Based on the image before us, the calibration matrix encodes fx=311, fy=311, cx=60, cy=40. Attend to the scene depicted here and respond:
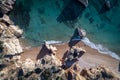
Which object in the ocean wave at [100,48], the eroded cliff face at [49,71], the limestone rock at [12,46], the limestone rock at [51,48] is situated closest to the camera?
the eroded cliff face at [49,71]

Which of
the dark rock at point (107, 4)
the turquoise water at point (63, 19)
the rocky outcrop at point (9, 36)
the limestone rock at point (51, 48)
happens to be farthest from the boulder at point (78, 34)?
the rocky outcrop at point (9, 36)

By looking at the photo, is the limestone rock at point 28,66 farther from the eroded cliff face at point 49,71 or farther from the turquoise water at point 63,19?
the turquoise water at point 63,19

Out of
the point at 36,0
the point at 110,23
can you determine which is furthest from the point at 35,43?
the point at 110,23

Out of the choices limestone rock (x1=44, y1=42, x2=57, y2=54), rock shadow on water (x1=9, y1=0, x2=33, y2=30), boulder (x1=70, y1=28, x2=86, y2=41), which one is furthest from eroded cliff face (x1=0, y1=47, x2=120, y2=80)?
rock shadow on water (x1=9, y1=0, x2=33, y2=30)

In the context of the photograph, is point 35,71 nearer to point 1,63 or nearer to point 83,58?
point 1,63

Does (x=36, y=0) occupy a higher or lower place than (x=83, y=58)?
Answer: higher

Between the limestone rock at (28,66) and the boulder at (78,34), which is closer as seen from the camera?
the limestone rock at (28,66)
